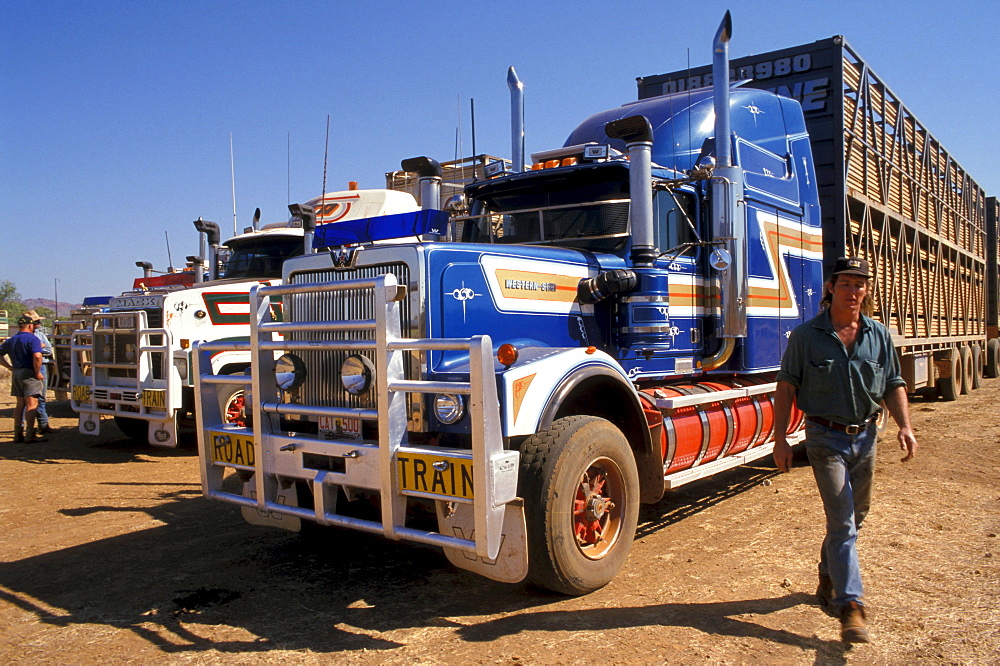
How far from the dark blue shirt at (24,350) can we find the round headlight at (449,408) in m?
8.84

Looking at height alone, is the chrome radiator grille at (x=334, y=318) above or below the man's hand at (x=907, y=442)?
above

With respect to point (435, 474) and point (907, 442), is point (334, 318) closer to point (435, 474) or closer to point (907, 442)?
point (435, 474)

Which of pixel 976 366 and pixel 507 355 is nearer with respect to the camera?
pixel 507 355

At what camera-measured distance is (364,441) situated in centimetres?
402

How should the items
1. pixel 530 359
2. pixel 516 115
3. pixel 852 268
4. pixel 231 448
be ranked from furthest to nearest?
1. pixel 516 115
2. pixel 231 448
3. pixel 530 359
4. pixel 852 268

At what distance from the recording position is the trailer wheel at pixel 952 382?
1366 cm

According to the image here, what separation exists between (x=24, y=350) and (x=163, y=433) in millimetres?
3560

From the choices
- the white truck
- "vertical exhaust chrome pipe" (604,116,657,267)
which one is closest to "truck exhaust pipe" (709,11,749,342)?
"vertical exhaust chrome pipe" (604,116,657,267)

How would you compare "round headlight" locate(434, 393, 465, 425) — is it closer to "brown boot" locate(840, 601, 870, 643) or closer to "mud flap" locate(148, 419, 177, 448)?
"brown boot" locate(840, 601, 870, 643)

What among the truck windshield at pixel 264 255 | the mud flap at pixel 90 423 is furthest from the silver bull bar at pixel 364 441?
the truck windshield at pixel 264 255

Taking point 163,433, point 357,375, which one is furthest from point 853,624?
point 163,433

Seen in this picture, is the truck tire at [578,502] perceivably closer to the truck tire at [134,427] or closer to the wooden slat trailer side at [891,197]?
the wooden slat trailer side at [891,197]

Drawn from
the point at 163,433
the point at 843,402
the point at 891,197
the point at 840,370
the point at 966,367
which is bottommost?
the point at 163,433

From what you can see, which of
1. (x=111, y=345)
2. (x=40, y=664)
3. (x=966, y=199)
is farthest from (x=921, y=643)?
(x=966, y=199)
